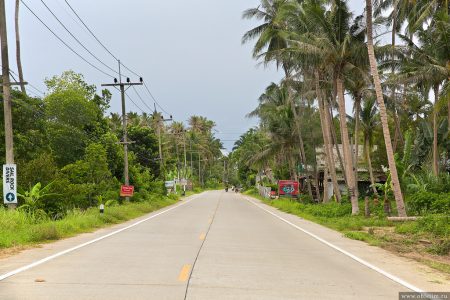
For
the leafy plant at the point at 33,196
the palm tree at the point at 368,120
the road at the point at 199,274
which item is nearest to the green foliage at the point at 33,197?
the leafy plant at the point at 33,196

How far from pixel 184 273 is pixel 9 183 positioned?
33.7 feet

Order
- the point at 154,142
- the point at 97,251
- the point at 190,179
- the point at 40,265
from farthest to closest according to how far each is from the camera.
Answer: the point at 190,179, the point at 154,142, the point at 97,251, the point at 40,265

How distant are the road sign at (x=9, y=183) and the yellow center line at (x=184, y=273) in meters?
9.48

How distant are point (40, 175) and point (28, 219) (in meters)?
4.24

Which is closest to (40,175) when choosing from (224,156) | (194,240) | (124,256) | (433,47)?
(194,240)

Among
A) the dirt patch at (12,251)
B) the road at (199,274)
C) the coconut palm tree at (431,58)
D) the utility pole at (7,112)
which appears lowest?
the road at (199,274)

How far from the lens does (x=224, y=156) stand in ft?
533

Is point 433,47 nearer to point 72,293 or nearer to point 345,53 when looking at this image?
point 345,53

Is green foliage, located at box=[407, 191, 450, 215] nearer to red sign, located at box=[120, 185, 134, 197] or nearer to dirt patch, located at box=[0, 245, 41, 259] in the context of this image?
dirt patch, located at box=[0, 245, 41, 259]

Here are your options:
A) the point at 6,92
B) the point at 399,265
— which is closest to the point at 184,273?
the point at 399,265

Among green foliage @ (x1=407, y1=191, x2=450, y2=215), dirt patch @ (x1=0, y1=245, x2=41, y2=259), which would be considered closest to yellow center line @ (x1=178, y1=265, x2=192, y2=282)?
dirt patch @ (x1=0, y1=245, x2=41, y2=259)

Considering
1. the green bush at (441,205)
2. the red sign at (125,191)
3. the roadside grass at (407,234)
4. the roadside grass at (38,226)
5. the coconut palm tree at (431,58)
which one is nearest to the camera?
the roadside grass at (407,234)

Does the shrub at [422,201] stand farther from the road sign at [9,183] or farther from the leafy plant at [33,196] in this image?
the road sign at [9,183]

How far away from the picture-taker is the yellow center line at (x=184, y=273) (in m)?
8.86
